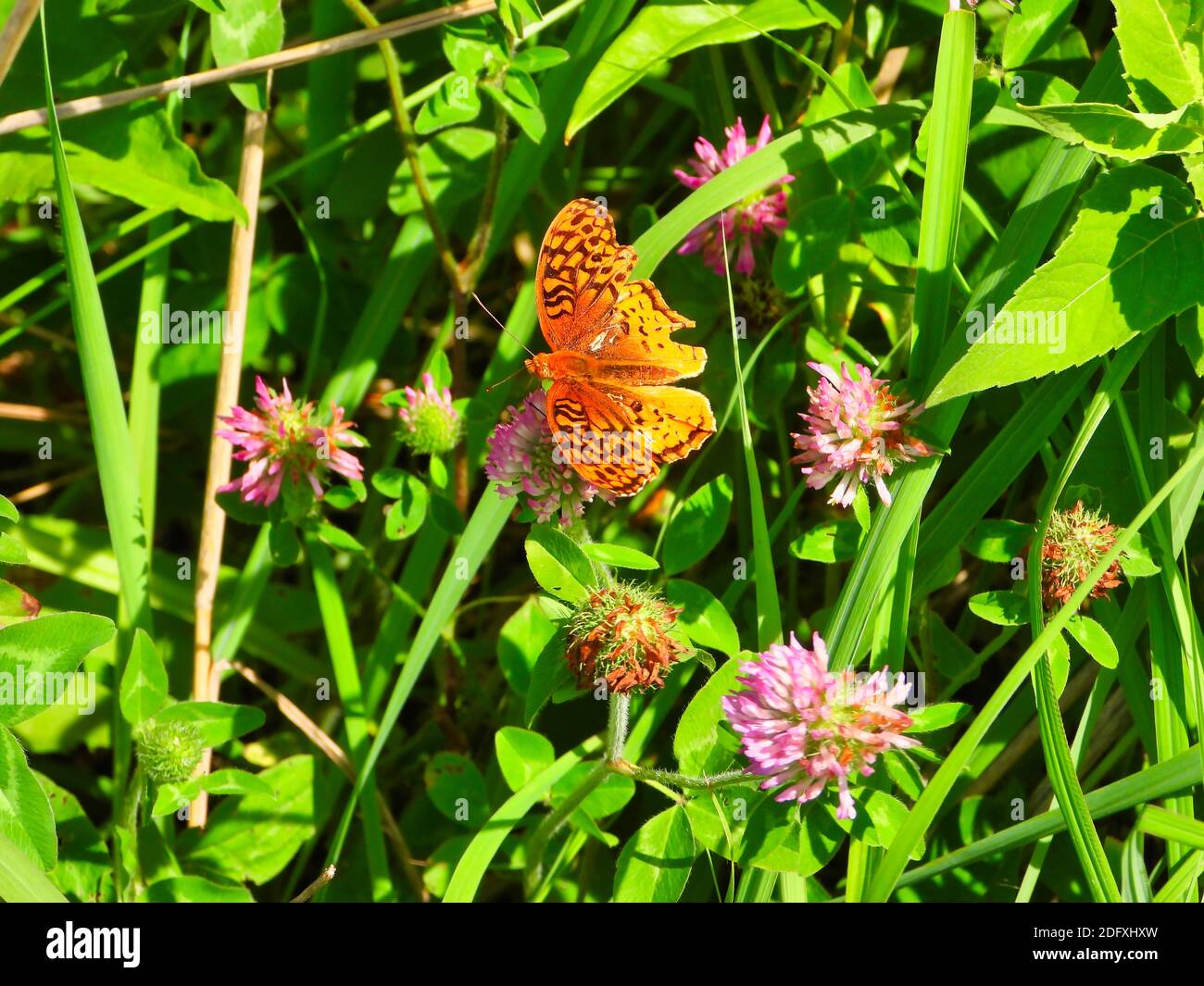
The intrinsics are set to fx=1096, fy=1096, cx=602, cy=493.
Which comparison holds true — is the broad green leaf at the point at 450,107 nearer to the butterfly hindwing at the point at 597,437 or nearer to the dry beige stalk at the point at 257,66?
the dry beige stalk at the point at 257,66

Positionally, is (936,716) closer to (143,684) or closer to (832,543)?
(832,543)

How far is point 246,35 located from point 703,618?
183 cm

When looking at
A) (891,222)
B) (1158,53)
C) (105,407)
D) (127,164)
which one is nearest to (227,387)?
(105,407)

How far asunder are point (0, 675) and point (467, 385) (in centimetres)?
136

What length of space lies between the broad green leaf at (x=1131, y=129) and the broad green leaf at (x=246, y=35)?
1.81 m

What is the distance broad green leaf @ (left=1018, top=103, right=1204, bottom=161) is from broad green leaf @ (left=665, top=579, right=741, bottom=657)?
114 centimetres

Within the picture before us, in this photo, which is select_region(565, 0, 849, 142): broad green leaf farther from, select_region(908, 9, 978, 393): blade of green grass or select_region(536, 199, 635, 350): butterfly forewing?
select_region(908, 9, 978, 393): blade of green grass

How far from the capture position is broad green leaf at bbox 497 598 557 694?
8.45ft

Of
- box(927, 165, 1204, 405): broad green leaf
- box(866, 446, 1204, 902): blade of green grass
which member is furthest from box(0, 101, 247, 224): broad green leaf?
box(866, 446, 1204, 902): blade of green grass

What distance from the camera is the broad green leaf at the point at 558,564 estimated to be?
2.17m

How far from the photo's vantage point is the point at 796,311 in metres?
2.63

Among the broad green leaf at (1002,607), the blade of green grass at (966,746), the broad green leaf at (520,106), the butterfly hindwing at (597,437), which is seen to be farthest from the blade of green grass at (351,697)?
the broad green leaf at (1002,607)
